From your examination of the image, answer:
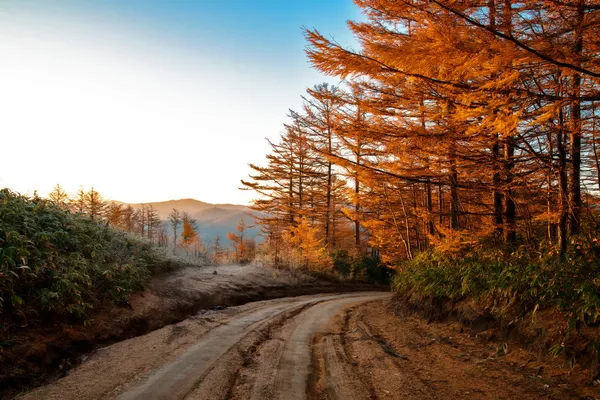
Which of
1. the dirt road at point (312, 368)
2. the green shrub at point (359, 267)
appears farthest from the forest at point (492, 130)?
the green shrub at point (359, 267)

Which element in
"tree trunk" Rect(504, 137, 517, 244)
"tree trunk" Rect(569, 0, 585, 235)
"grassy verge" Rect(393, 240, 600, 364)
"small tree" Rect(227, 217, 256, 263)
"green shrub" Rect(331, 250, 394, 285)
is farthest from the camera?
"small tree" Rect(227, 217, 256, 263)

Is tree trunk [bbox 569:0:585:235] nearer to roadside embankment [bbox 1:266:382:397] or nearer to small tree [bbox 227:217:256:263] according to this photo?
roadside embankment [bbox 1:266:382:397]

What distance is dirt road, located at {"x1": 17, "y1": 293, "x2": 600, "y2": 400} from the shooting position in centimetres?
370

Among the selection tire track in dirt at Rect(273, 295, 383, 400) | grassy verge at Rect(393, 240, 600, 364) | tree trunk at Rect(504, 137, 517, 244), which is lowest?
tire track in dirt at Rect(273, 295, 383, 400)

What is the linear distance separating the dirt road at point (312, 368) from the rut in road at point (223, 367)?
0.04 ft

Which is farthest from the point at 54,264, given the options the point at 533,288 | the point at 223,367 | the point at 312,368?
the point at 533,288

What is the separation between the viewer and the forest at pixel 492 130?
13.2 ft

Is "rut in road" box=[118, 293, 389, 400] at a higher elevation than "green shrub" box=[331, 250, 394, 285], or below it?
higher

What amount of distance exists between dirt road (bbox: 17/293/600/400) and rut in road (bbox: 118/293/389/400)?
13 millimetres

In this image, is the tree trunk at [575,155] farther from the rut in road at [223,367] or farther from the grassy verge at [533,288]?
the rut in road at [223,367]

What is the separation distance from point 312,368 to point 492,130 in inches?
193

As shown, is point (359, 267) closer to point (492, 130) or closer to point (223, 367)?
point (492, 130)

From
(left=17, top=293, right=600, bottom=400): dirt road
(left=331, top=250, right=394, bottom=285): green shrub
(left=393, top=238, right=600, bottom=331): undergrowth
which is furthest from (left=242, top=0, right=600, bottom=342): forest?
(left=331, top=250, right=394, bottom=285): green shrub

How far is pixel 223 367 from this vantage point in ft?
14.8
